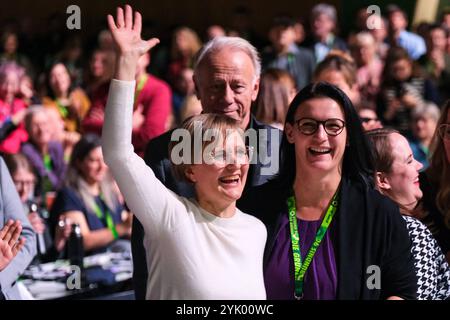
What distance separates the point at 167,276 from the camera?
3.26 metres

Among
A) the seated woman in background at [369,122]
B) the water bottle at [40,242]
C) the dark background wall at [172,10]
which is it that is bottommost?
the water bottle at [40,242]

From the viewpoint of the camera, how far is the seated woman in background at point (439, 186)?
444cm

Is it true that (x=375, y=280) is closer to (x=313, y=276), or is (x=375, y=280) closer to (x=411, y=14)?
(x=313, y=276)

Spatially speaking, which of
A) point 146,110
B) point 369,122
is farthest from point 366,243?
point 146,110

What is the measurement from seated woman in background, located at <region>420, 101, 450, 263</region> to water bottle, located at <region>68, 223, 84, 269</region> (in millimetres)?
2542

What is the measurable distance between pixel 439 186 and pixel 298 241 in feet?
4.16

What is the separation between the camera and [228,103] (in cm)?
418

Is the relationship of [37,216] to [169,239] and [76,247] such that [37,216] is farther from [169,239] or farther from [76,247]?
[169,239]

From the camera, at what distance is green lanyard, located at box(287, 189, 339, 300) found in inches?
138

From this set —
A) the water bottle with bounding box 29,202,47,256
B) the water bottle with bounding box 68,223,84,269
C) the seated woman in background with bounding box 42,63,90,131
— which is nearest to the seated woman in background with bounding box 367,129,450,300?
the water bottle with bounding box 68,223,84,269

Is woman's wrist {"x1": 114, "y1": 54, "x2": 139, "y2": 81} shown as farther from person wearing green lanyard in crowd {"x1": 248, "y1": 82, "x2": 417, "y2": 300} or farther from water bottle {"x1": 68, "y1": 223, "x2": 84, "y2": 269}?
water bottle {"x1": 68, "y1": 223, "x2": 84, "y2": 269}

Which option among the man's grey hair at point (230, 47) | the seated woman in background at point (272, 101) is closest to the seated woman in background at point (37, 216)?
the seated woman in background at point (272, 101)

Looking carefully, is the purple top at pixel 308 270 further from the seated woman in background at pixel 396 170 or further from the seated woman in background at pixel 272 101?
the seated woman in background at pixel 272 101

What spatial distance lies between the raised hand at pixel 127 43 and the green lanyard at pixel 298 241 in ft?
2.52
